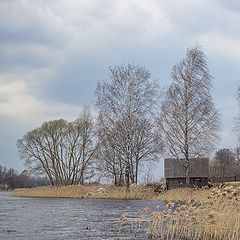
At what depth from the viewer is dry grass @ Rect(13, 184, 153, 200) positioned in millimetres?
48875

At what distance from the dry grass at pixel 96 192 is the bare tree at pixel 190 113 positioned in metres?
5.84

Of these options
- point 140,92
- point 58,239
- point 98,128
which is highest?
point 140,92

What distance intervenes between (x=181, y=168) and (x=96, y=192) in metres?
13.3

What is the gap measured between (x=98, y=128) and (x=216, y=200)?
43.2 meters

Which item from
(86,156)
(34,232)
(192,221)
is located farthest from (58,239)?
(86,156)

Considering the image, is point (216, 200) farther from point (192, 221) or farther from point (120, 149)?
point (120, 149)

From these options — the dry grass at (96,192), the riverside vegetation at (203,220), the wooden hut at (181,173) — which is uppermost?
the wooden hut at (181,173)

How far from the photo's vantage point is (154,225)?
51.0 ft

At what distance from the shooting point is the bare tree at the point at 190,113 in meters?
49.8

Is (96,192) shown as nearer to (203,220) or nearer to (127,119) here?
(127,119)

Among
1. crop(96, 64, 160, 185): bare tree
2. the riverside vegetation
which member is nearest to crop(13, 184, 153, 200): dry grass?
crop(96, 64, 160, 185): bare tree

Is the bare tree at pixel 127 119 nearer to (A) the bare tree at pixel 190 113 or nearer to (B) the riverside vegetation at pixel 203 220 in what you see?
(A) the bare tree at pixel 190 113

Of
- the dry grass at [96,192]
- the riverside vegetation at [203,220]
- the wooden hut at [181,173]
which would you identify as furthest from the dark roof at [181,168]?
the riverside vegetation at [203,220]

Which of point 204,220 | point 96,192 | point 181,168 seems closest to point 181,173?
point 181,168
